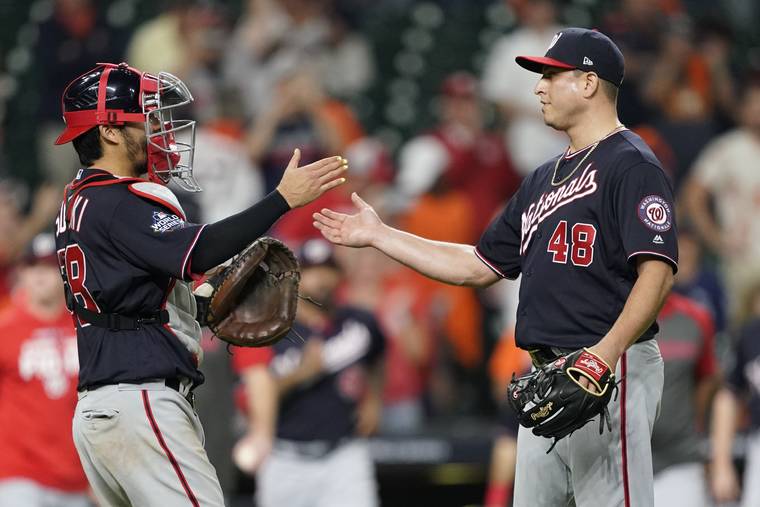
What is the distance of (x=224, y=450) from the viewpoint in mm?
7727

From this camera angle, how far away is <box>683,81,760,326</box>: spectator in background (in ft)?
30.9

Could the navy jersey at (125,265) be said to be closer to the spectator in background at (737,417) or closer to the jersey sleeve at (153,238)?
the jersey sleeve at (153,238)

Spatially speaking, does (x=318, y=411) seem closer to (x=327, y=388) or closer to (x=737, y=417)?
(x=327, y=388)

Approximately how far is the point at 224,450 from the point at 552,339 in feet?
12.6

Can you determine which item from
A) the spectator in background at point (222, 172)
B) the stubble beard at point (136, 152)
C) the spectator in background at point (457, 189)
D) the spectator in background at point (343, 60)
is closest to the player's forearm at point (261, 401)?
the spectator in background at point (222, 172)

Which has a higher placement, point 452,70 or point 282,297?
point 452,70

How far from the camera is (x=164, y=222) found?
4.22m

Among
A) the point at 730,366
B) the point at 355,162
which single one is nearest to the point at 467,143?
the point at 355,162

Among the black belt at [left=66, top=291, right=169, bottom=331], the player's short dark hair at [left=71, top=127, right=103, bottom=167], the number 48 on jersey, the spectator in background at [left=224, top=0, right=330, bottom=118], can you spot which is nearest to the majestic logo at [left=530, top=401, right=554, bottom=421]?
the number 48 on jersey

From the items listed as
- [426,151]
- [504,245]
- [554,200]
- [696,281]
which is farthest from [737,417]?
[554,200]

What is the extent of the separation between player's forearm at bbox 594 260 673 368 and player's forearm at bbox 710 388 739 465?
380 centimetres

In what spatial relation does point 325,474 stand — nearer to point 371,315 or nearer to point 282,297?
point 371,315

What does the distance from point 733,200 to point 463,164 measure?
6.74 feet

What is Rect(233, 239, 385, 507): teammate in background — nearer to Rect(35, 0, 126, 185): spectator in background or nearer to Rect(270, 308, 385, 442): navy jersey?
Rect(270, 308, 385, 442): navy jersey
